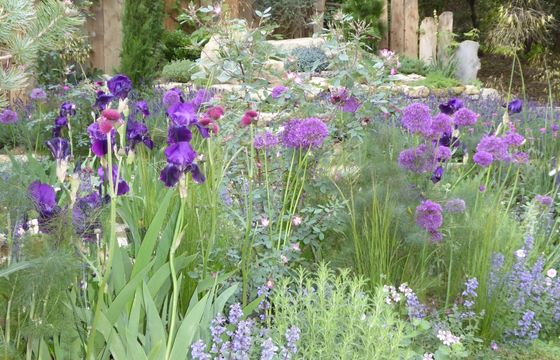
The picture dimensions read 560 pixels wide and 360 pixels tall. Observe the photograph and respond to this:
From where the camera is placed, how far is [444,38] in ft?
36.8

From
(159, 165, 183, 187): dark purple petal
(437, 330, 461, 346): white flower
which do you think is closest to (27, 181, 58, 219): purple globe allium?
(159, 165, 183, 187): dark purple petal

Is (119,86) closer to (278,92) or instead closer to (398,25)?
(278,92)

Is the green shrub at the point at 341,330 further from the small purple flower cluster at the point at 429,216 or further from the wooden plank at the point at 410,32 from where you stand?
the wooden plank at the point at 410,32

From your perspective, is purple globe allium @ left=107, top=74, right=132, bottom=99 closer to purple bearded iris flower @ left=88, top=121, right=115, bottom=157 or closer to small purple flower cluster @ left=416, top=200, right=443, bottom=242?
purple bearded iris flower @ left=88, top=121, right=115, bottom=157

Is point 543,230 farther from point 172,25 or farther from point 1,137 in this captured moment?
point 172,25

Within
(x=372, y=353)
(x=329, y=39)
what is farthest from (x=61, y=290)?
(x=329, y=39)

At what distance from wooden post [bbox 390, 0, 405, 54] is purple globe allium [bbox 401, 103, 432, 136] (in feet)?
30.2

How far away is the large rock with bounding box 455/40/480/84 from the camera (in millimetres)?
11008

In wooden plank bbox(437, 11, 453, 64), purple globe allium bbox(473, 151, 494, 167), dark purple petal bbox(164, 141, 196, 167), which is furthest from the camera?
wooden plank bbox(437, 11, 453, 64)

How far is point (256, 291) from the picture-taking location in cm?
258

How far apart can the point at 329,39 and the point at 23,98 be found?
4.79 meters

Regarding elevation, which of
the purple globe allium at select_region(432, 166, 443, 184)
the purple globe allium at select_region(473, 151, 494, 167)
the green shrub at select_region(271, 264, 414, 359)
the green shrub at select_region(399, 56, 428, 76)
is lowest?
the green shrub at select_region(399, 56, 428, 76)

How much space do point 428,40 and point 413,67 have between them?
0.72m

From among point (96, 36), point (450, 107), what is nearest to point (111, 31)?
point (96, 36)
